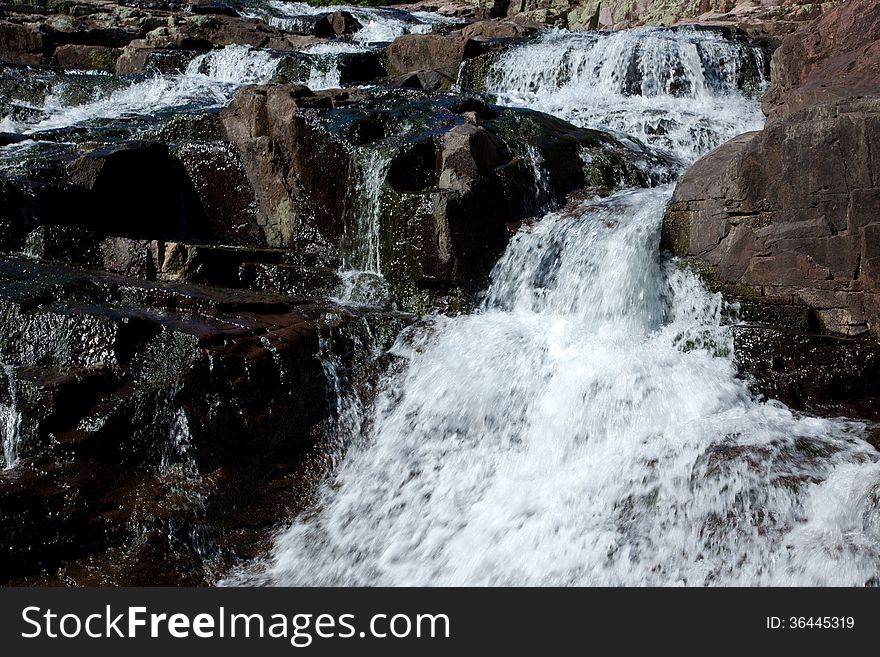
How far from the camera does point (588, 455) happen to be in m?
5.58

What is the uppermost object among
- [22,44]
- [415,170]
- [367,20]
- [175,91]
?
[367,20]

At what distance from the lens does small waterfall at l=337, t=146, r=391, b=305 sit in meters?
7.83

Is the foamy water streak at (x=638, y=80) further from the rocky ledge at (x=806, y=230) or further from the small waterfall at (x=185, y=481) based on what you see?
the small waterfall at (x=185, y=481)

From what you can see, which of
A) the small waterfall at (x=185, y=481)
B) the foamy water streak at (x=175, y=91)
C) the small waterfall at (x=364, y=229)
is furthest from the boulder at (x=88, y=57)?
the small waterfall at (x=185, y=481)

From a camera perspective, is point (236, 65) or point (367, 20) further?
point (367, 20)

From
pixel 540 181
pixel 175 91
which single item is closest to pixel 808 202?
pixel 540 181

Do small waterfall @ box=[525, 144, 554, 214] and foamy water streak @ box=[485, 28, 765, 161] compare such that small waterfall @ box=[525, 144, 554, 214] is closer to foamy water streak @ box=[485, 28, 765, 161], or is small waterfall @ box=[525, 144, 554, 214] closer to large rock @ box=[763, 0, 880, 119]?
large rock @ box=[763, 0, 880, 119]

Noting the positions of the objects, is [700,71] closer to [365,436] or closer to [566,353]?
[566,353]

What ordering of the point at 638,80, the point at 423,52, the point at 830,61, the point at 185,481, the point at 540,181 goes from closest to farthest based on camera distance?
the point at 185,481 → the point at 830,61 → the point at 540,181 → the point at 638,80 → the point at 423,52

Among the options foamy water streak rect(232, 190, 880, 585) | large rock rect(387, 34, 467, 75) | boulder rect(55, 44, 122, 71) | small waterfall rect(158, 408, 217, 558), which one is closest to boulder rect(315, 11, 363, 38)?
boulder rect(55, 44, 122, 71)

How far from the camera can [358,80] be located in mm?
14672

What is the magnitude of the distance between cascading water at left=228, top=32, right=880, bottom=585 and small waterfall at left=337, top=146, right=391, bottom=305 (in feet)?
3.67

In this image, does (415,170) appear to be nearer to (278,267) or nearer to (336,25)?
(278,267)

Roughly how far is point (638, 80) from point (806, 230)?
7.31m
